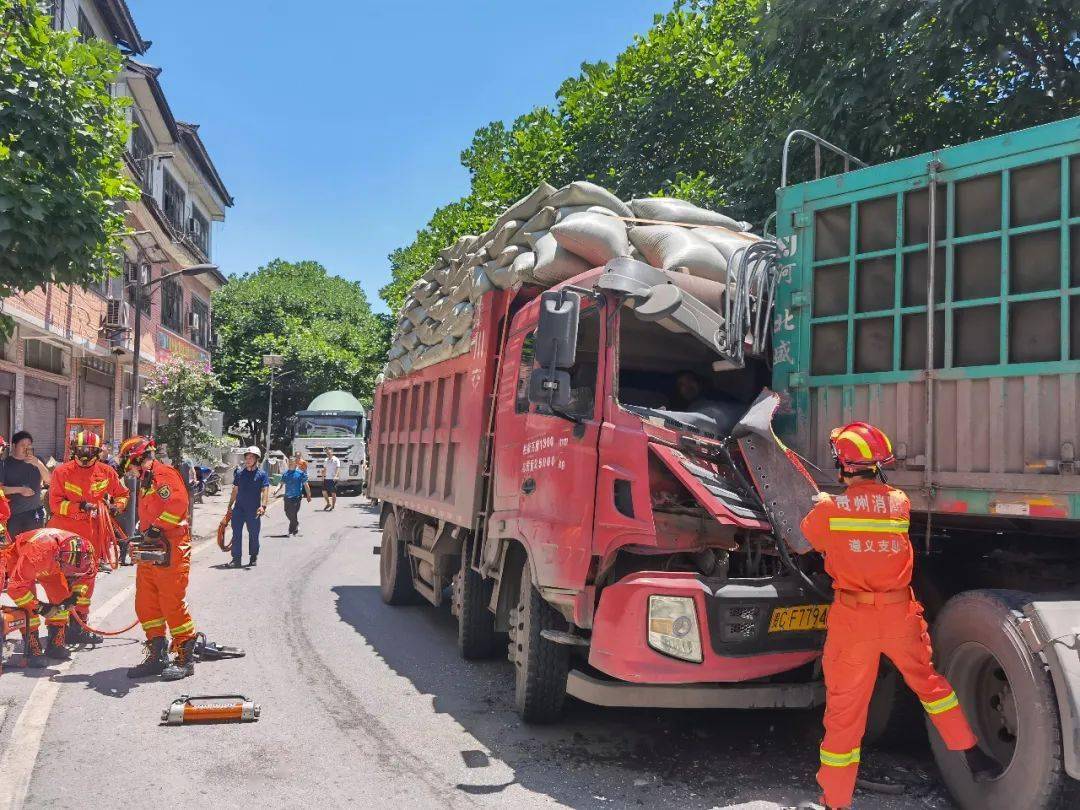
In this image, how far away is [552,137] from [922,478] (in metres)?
14.1

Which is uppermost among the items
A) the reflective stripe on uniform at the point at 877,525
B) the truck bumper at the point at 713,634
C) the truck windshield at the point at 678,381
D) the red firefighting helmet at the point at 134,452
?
the truck windshield at the point at 678,381

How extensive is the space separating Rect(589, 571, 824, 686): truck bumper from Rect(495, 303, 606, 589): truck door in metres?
0.41

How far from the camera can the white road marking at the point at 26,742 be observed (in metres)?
4.15

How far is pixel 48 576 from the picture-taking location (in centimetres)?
671

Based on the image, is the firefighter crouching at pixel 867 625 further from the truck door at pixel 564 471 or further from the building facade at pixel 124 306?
the building facade at pixel 124 306

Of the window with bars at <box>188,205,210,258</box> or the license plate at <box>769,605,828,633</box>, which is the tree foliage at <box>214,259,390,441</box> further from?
the license plate at <box>769,605,828,633</box>

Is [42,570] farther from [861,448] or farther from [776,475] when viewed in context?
[861,448]

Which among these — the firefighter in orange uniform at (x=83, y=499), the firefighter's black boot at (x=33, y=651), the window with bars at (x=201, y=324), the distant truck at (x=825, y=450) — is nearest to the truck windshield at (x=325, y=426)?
the window with bars at (x=201, y=324)

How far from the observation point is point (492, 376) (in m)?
6.33

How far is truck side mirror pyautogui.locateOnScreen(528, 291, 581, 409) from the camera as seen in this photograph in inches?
181

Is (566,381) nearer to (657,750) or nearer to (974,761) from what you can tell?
(657,750)

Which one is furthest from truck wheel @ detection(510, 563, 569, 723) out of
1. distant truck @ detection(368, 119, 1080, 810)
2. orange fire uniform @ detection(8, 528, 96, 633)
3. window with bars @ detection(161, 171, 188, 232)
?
window with bars @ detection(161, 171, 188, 232)

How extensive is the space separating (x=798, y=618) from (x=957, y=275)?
1695 millimetres

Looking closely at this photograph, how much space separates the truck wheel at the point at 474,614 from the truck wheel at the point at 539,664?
1.44 metres
